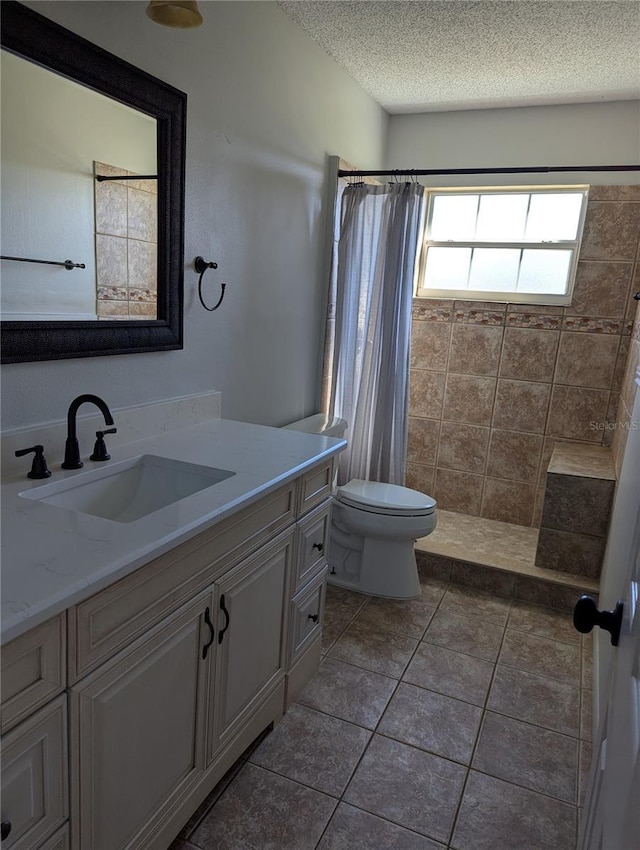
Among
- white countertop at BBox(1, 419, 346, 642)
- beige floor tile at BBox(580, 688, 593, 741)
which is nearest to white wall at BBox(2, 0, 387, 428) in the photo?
white countertop at BBox(1, 419, 346, 642)

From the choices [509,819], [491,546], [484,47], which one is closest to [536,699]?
[509,819]

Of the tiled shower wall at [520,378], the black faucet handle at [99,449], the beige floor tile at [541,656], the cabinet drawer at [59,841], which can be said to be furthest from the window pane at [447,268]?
the cabinet drawer at [59,841]

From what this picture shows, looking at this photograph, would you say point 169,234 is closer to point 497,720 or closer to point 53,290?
point 53,290

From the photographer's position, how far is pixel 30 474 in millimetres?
1413

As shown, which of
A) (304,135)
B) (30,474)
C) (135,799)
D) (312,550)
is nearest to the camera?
(135,799)

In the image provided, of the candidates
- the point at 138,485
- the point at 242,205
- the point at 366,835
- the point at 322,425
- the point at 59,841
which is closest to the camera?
the point at 59,841

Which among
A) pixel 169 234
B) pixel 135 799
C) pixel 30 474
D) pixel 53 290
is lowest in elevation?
pixel 135 799

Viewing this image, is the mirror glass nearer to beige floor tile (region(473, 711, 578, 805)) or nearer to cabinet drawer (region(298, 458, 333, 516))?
cabinet drawer (region(298, 458, 333, 516))

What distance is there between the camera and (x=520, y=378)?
3402 millimetres

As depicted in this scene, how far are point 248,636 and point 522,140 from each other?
119 inches

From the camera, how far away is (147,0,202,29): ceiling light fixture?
4.44ft

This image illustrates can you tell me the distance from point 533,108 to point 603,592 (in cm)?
256

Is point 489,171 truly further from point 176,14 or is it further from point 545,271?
point 176,14

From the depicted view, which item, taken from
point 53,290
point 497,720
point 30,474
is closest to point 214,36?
point 53,290
